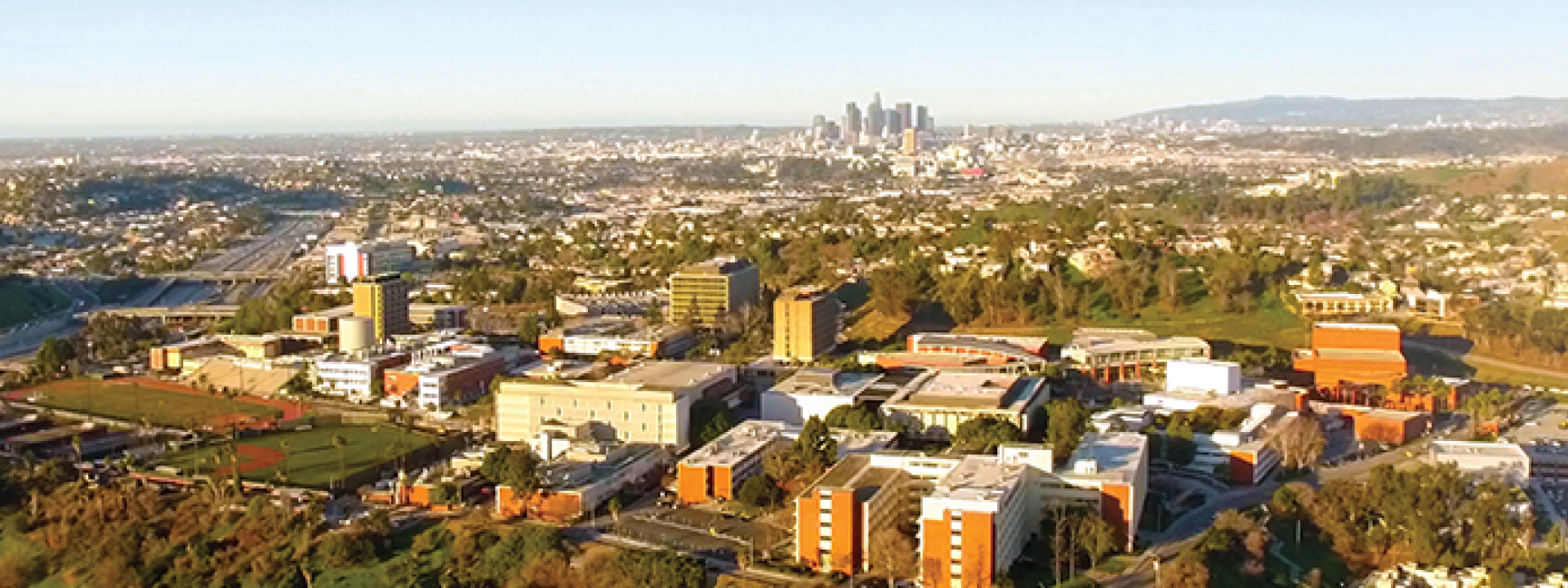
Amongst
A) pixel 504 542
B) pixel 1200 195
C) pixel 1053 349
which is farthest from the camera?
pixel 1200 195

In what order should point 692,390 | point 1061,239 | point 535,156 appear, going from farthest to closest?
point 535,156 < point 1061,239 < point 692,390

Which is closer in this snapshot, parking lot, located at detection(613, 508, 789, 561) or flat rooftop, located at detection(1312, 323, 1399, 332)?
parking lot, located at detection(613, 508, 789, 561)

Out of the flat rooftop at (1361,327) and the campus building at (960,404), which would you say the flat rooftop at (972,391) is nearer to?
the campus building at (960,404)

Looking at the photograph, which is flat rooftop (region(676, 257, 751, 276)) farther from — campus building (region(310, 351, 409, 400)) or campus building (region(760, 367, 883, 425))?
campus building (region(760, 367, 883, 425))

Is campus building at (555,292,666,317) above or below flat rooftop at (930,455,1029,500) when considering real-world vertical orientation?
below

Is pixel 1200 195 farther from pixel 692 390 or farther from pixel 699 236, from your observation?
pixel 692 390

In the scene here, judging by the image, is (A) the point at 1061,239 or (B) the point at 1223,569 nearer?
(B) the point at 1223,569

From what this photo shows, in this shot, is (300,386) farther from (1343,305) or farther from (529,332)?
(1343,305)

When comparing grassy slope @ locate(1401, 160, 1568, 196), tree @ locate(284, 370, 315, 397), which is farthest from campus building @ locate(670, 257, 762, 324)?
grassy slope @ locate(1401, 160, 1568, 196)

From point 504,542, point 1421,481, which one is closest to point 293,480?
point 504,542
